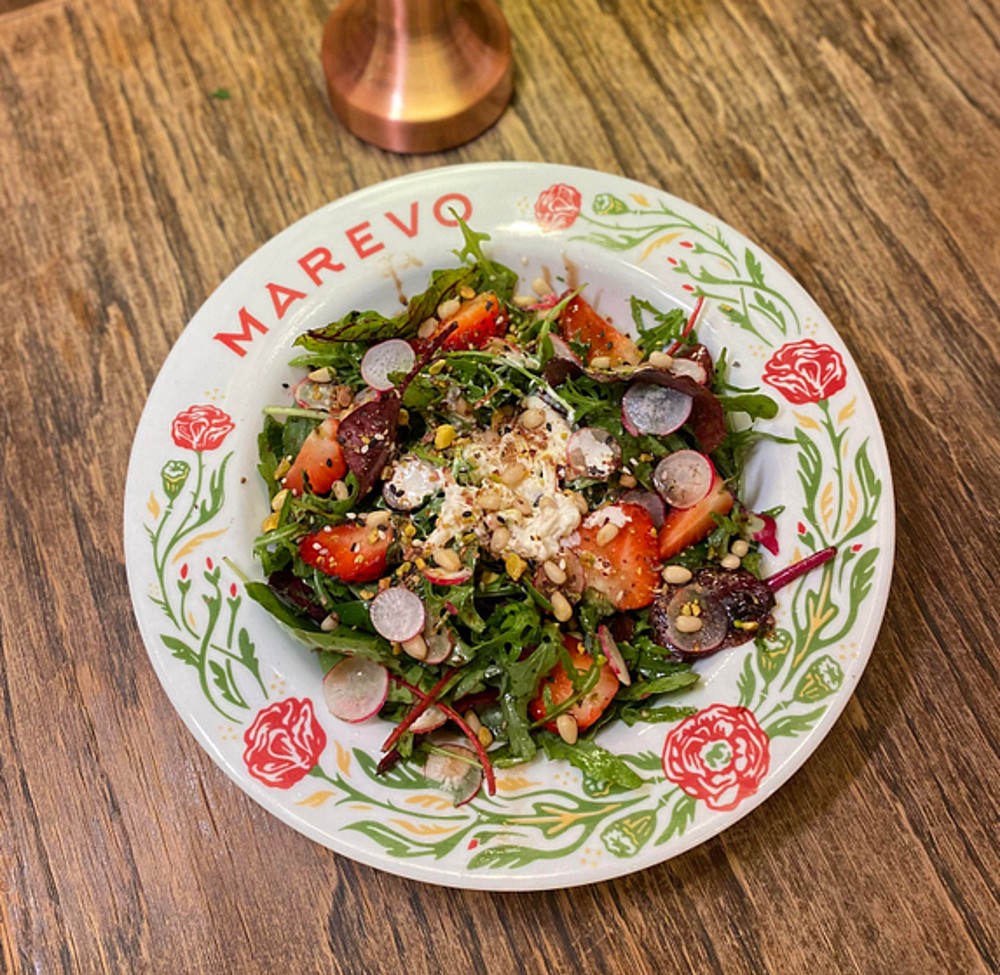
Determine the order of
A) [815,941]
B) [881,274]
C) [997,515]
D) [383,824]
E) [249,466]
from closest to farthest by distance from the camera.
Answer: [383,824], [815,941], [249,466], [997,515], [881,274]

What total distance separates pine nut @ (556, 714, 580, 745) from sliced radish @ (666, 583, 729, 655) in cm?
27

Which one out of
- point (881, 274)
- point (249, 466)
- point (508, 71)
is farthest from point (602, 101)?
point (249, 466)

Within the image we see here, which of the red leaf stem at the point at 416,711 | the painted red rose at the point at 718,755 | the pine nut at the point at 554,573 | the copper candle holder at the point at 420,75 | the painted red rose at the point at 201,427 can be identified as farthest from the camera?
the copper candle holder at the point at 420,75

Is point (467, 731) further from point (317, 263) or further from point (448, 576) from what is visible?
point (317, 263)

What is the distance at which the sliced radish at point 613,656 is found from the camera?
77.9 inches

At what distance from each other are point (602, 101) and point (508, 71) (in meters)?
0.30

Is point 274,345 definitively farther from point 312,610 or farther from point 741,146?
point 741,146

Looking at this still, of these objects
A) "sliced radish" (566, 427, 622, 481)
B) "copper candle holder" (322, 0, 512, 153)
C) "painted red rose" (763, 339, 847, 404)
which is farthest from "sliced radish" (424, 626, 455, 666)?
"copper candle holder" (322, 0, 512, 153)

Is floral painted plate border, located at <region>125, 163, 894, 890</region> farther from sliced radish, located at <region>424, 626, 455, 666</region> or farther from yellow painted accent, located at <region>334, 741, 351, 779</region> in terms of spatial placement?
sliced radish, located at <region>424, 626, 455, 666</region>

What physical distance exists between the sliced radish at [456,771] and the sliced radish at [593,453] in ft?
2.13

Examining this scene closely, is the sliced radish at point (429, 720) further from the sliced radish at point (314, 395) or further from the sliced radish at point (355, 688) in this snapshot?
the sliced radish at point (314, 395)

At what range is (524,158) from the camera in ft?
9.23

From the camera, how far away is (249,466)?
214cm

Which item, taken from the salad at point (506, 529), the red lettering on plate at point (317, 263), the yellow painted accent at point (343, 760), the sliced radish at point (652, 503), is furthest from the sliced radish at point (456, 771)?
the red lettering on plate at point (317, 263)
